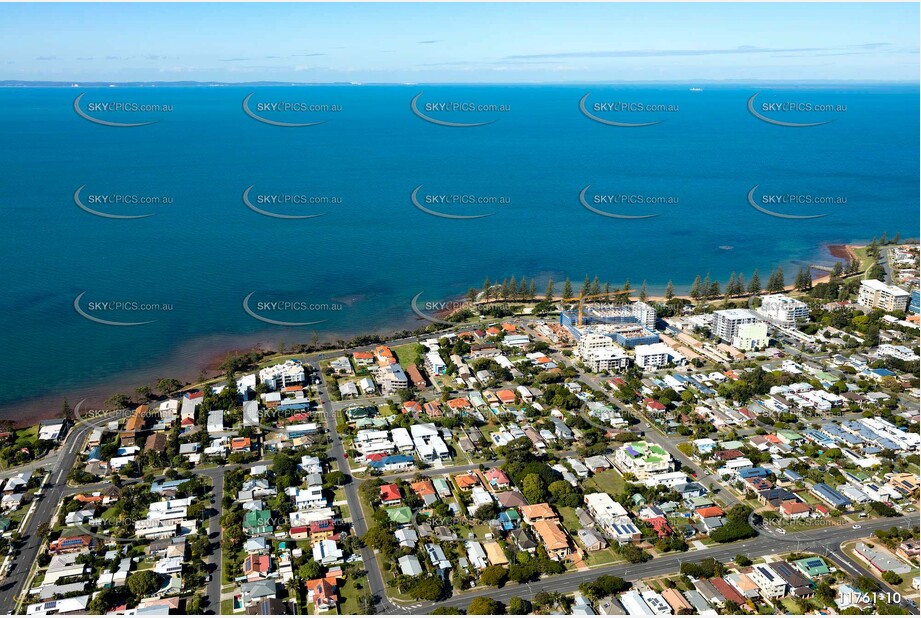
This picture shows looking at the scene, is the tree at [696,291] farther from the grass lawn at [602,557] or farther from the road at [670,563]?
the grass lawn at [602,557]

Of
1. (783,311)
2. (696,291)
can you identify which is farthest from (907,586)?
(696,291)

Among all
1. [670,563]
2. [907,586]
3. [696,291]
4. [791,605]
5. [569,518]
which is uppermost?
[696,291]

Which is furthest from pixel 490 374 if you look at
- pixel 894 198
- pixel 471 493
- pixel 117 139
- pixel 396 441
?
pixel 117 139

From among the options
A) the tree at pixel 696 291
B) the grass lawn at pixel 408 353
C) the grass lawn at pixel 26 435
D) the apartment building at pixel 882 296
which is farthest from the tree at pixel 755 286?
the grass lawn at pixel 26 435

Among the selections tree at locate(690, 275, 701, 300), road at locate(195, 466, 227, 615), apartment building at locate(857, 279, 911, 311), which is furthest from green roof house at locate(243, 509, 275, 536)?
apartment building at locate(857, 279, 911, 311)

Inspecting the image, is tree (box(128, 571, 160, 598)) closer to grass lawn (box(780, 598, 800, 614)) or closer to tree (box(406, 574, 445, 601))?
tree (box(406, 574, 445, 601))

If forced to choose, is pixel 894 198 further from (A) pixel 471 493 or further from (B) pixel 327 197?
(A) pixel 471 493

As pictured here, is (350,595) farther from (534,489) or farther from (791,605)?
(791,605)
